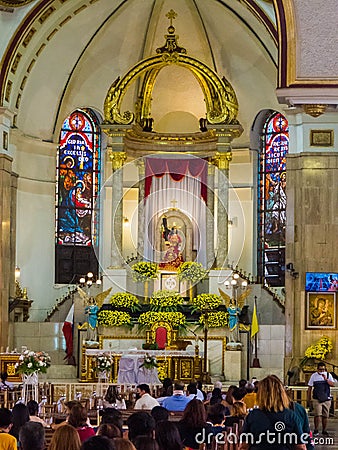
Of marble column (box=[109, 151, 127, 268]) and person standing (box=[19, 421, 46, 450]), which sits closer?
person standing (box=[19, 421, 46, 450])

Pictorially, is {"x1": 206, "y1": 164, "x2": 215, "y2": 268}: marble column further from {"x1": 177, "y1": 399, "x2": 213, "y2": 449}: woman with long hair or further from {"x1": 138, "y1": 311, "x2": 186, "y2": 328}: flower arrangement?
{"x1": 177, "y1": 399, "x2": 213, "y2": 449}: woman with long hair

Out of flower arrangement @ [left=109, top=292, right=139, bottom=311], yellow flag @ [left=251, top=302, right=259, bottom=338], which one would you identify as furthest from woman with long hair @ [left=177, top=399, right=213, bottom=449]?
flower arrangement @ [left=109, top=292, right=139, bottom=311]

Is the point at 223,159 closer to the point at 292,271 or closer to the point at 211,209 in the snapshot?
the point at 211,209

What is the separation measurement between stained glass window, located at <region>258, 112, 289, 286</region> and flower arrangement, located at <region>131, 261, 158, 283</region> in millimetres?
4210

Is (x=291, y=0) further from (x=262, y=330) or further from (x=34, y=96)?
(x=34, y=96)

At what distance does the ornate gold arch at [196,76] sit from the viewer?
102ft

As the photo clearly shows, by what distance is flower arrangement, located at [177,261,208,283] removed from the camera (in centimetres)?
3109

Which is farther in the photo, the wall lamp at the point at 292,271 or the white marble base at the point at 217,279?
the white marble base at the point at 217,279

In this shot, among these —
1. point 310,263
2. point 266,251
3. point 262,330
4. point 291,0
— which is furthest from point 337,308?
point 291,0

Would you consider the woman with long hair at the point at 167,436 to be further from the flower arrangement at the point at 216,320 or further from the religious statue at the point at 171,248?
the religious statue at the point at 171,248

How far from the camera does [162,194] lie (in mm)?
32906

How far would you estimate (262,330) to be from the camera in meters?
30.5

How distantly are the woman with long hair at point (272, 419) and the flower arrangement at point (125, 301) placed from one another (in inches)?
808

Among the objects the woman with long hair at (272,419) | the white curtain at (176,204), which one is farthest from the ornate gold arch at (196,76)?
the woman with long hair at (272,419)
